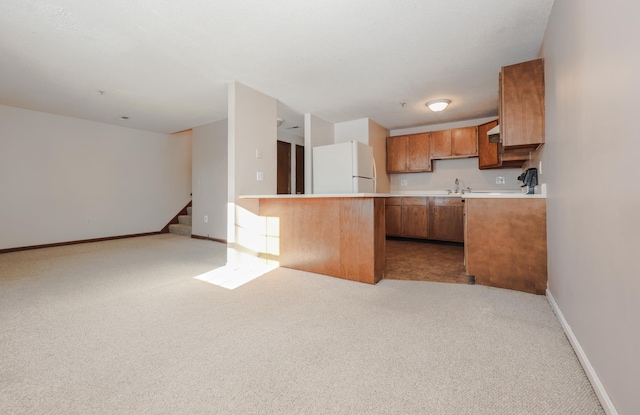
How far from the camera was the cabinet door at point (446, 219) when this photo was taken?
4.91m

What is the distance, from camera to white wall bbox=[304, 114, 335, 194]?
4.86 metres

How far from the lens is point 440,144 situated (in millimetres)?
5277

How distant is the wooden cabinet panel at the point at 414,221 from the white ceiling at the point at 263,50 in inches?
78.2

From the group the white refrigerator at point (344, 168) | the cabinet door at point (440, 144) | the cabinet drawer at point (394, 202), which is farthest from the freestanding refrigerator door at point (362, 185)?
the cabinet door at point (440, 144)

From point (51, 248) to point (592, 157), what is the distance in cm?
700

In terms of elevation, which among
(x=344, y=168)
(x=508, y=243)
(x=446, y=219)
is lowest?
(x=508, y=243)

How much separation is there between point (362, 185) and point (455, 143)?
2409mm

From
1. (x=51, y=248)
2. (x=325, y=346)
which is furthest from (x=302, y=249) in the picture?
(x=51, y=248)

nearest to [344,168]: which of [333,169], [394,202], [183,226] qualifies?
[333,169]

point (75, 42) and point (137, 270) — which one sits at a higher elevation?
point (75, 42)

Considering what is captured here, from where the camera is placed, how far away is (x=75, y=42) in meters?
2.62

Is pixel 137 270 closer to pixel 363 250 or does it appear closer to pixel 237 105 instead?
pixel 237 105

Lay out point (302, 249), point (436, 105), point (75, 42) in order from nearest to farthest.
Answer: point (75, 42), point (302, 249), point (436, 105)

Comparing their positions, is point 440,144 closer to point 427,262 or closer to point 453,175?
point 453,175
